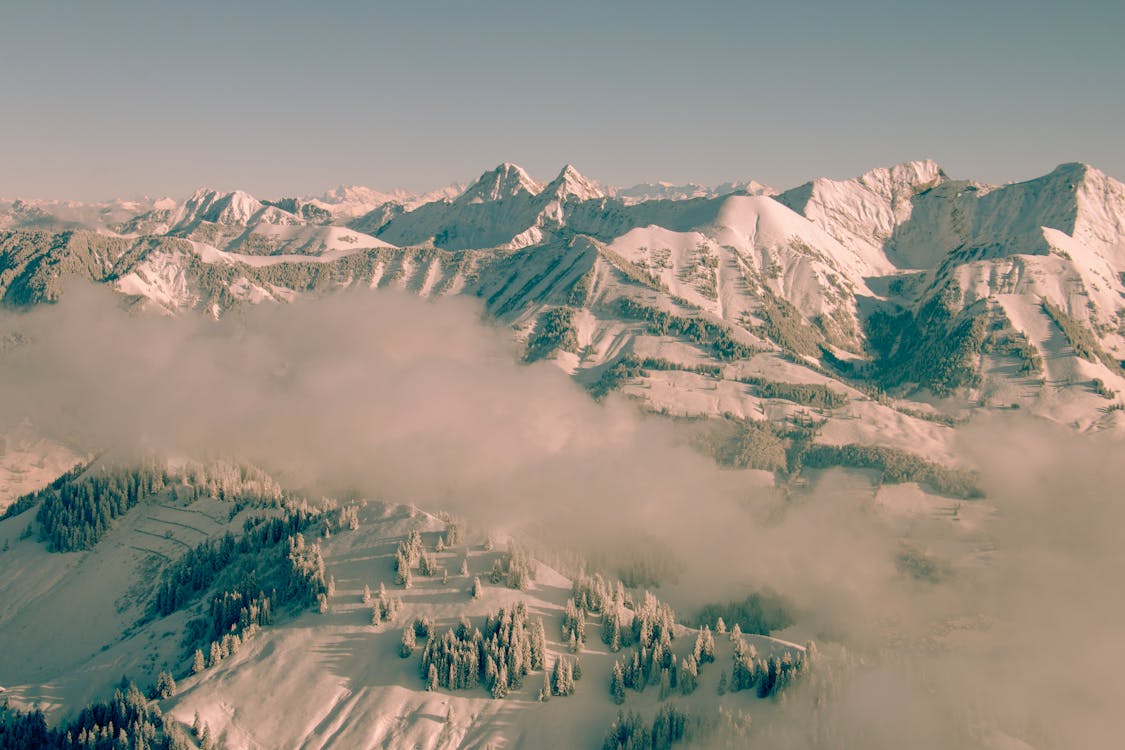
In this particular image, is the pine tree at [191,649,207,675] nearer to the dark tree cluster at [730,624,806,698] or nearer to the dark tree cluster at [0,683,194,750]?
the dark tree cluster at [0,683,194,750]

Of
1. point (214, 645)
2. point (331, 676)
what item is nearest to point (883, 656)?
point (331, 676)

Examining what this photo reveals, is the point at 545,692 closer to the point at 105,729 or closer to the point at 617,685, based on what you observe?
the point at 617,685

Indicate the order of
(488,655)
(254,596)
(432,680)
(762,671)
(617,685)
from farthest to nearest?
(254,596), (488,655), (432,680), (617,685), (762,671)

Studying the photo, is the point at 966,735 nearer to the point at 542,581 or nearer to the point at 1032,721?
the point at 1032,721

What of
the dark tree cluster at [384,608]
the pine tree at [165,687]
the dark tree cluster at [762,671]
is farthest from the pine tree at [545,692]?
the pine tree at [165,687]

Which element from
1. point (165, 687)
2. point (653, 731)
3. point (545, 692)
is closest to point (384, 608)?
point (545, 692)
